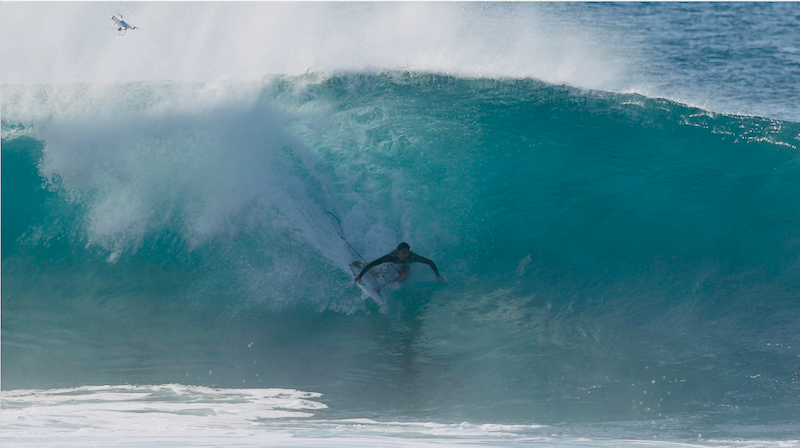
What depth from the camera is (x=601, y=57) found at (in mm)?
12891

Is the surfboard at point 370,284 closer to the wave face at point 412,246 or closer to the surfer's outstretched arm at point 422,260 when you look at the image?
the wave face at point 412,246

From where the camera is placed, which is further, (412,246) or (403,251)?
(412,246)

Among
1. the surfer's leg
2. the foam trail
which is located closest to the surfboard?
the surfer's leg

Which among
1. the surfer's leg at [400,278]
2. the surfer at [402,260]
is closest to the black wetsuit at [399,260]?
the surfer at [402,260]

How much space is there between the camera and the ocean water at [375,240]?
6797mm

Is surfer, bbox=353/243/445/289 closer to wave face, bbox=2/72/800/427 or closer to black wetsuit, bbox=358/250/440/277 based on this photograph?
black wetsuit, bbox=358/250/440/277

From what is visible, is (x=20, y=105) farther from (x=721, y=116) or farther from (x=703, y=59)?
(x=703, y=59)

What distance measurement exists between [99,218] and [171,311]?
1951 mm

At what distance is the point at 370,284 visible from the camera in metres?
7.99

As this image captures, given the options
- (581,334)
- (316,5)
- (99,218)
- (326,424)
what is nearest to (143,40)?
(316,5)

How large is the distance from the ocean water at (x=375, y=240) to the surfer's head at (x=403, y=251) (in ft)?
2.24

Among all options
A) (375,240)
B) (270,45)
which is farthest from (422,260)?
(270,45)

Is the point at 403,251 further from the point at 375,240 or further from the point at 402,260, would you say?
the point at 375,240

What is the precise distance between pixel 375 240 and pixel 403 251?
3.37 feet
